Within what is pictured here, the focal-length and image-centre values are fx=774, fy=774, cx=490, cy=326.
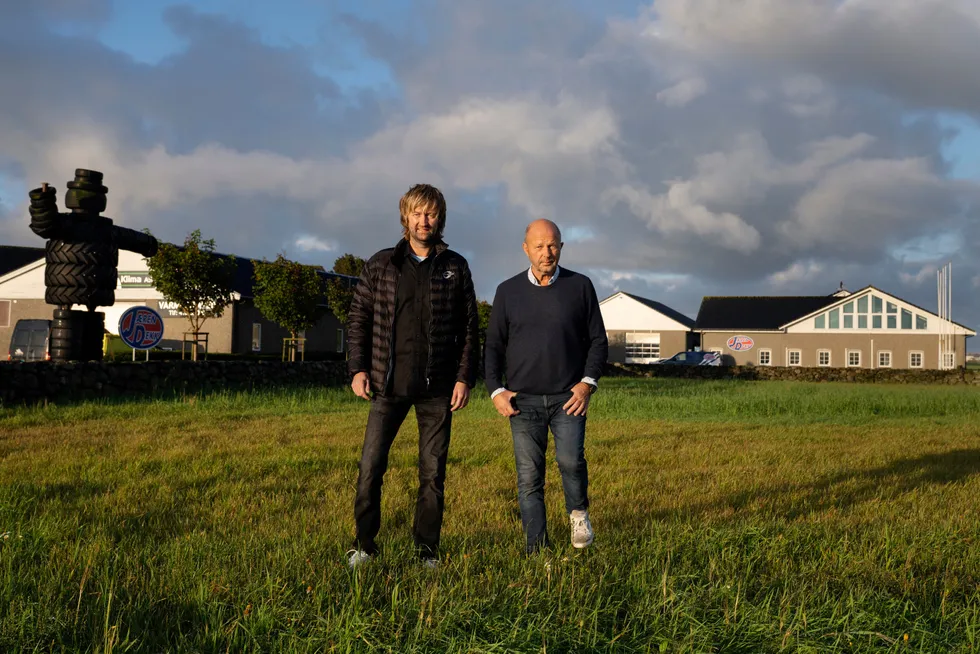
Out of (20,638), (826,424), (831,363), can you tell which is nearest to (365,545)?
(20,638)

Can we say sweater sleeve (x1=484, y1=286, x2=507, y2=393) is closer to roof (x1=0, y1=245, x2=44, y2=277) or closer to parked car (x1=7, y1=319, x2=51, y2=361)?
parked car (x1=7, y1=319, x2=51, y2=361)

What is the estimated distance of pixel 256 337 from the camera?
127 feet

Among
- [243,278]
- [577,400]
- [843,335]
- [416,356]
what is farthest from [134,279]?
[843,335]

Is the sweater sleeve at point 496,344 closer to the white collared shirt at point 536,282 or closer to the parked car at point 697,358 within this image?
the white collared shirt at point 536,282

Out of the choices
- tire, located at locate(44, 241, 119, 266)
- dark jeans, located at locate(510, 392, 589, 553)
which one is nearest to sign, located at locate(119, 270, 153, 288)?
tire, located at locate(44, 241, 119, 266)

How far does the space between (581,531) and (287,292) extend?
28231 mm

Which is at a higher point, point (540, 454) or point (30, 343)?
point (30, 343)

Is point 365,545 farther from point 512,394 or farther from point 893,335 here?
point 893,335

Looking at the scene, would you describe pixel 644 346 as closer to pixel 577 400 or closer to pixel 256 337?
pixel 256 337

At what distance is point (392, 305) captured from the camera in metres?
4.34

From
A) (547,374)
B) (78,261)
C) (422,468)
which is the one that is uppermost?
(78,261)

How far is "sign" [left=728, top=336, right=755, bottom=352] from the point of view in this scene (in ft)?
175

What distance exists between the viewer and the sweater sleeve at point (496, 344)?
4.68 metres

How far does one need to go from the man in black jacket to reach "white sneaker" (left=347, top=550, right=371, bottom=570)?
44 mm
